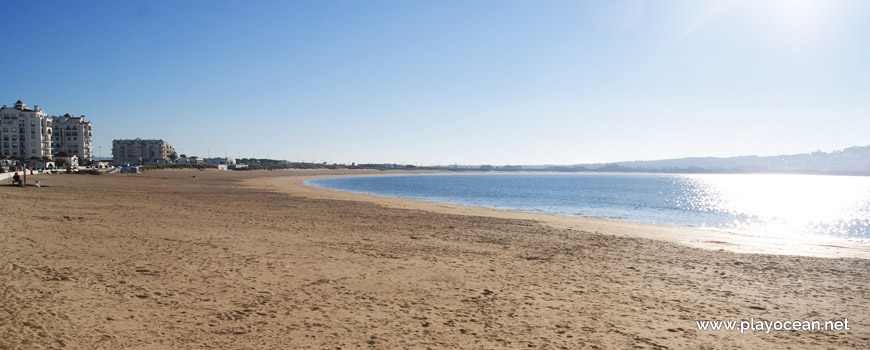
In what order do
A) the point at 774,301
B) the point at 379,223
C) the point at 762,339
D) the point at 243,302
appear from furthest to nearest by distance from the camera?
1. the point at 379,223
2. the point at 774,301
3. the point at 243,302
4. the point at 762,339

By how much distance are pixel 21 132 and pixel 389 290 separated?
140 metres

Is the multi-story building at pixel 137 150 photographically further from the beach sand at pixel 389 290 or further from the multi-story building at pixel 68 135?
the beach sand at pixel 389 290

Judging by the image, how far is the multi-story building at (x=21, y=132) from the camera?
105m

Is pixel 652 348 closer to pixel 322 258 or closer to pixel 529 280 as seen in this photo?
pixel 529 280

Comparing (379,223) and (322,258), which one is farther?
(379,223)

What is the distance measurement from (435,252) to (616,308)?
221 inches

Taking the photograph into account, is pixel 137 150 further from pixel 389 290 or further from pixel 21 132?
pixel 389 290

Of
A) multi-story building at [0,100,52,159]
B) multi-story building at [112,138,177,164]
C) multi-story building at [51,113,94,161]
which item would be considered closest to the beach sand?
multi-story building at [0,100,52,159]

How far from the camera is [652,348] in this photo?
6.03m

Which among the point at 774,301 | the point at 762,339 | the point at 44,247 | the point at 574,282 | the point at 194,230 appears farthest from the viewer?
the point at 194,230

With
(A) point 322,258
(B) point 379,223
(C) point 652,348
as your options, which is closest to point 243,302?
(A) point 322,258

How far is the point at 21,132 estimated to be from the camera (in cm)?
10681

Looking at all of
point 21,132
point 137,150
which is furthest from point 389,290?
point 137,150

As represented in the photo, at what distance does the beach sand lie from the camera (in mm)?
6090
